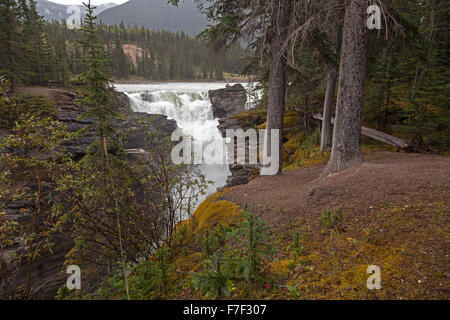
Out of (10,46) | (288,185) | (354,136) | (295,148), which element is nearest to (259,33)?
(354,136)

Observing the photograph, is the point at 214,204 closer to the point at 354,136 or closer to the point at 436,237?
the point at 354,136

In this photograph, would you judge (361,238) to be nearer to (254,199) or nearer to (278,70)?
(254,199)

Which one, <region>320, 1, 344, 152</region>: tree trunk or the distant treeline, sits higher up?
the distant treeline

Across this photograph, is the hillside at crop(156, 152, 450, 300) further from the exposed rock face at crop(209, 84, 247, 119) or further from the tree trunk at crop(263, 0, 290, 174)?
the exposed rock face at crop(209, 84, 247, 119)

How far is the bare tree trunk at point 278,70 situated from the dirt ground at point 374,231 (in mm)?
2998

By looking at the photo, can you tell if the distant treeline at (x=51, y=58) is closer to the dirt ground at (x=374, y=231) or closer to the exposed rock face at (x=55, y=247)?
the exposed rock face at (x=55, y=247)

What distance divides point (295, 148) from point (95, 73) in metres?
12.6

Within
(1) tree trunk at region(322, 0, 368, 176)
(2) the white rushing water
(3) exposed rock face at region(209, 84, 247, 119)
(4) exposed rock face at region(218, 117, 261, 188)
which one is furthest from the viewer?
(3) exposed rock face at region(209, 84, 247, 119)

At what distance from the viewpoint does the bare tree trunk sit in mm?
7000

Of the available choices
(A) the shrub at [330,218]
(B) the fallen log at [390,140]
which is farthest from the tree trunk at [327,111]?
(A) the shrub at [330,218]

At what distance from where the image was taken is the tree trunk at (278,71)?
7008mm

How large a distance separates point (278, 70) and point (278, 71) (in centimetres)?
3

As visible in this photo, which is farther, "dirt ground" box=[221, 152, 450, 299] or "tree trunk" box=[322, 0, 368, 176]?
"tree trunk" box=[322, 0, 368, 176]

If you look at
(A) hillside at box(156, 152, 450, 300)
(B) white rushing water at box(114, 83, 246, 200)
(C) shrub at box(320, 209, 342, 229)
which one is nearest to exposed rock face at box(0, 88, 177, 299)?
(A) hillside at box(156, 152, 450, 300)
